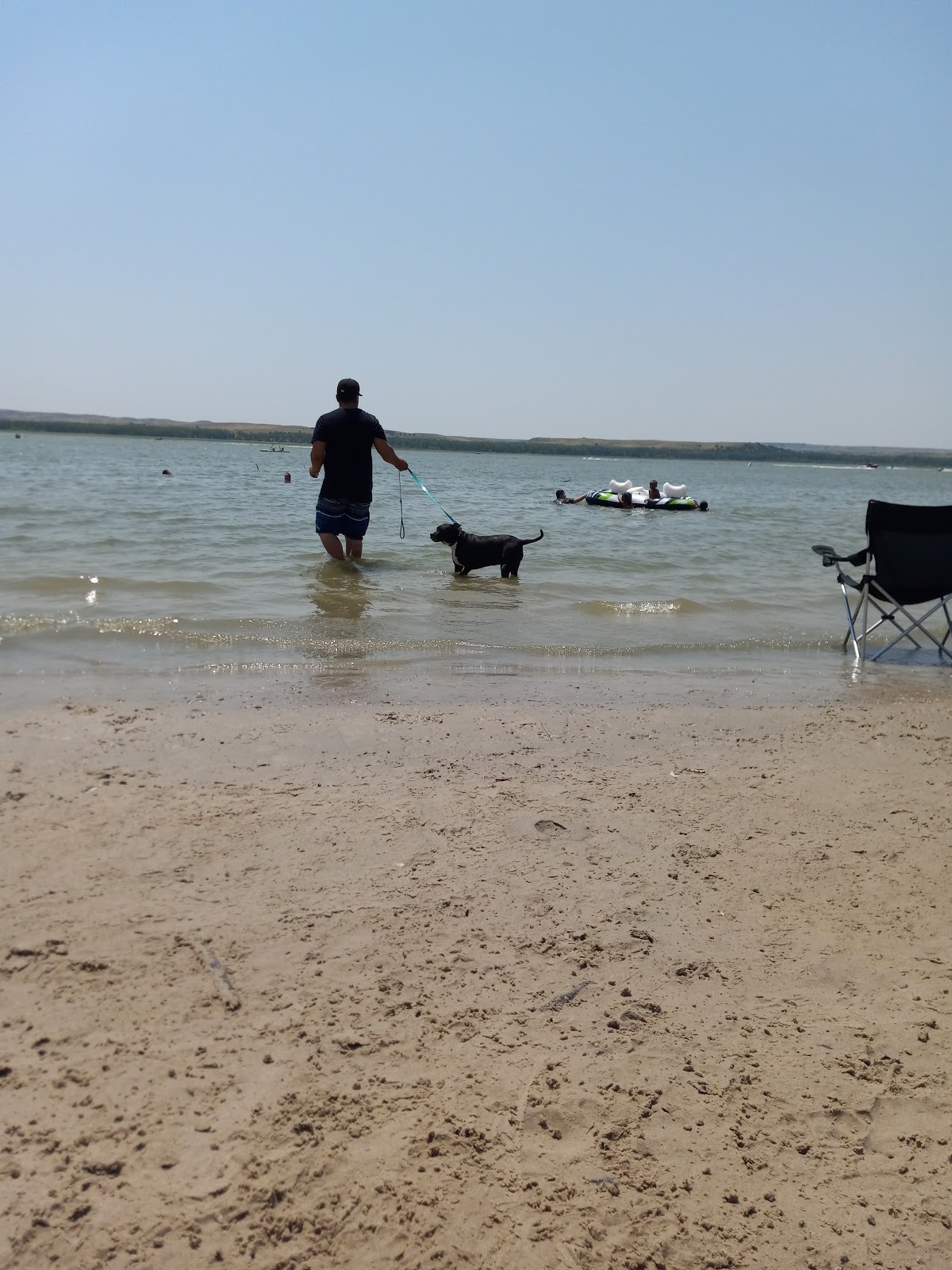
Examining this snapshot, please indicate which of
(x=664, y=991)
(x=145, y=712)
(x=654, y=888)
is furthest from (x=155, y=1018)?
(x=145, y=712)

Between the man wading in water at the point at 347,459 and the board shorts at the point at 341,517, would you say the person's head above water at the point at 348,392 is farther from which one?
the board shorts at the point at 341,517

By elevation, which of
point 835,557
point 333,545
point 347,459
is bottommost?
point 333,545

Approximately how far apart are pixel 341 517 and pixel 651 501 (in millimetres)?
15583

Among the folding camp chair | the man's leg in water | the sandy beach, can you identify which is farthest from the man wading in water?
the sandy beach

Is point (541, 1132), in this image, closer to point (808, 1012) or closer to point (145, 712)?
point (808, 1012)

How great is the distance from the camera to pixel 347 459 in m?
9.46

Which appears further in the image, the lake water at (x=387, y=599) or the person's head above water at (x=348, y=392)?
the person's head above water at (x=348, y=392)

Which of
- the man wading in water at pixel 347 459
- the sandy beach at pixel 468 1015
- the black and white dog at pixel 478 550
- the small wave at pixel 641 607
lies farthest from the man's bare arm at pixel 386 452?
the sandy beach at pixel 468 1015

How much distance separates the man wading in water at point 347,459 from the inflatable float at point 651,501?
15.3m

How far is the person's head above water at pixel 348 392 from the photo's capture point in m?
9.02

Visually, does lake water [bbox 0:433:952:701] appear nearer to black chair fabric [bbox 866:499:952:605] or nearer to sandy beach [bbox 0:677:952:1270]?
black chair fabric [bbox 866:499:952:605]

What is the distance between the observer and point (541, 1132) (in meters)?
2.06

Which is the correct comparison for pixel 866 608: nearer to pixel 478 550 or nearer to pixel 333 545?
pixel 478 550

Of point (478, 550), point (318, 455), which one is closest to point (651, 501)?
point (478, 550)
